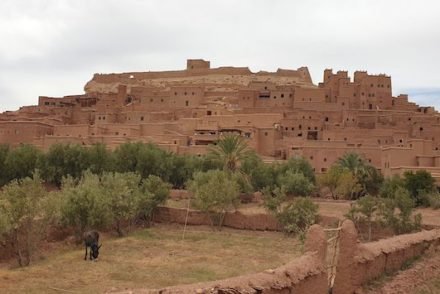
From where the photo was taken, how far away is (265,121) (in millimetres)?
45375

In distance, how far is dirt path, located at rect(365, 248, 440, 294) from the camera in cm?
1104

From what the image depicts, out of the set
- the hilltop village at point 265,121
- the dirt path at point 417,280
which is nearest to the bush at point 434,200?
the hilltop village at point 265,121

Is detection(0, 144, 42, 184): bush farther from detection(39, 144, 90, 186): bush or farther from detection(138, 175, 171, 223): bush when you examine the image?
detection(138, 175, 171, 223): bush

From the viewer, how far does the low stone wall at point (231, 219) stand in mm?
25281

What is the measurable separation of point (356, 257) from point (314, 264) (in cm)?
129

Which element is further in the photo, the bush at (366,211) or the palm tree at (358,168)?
the palm tree at (358,168)

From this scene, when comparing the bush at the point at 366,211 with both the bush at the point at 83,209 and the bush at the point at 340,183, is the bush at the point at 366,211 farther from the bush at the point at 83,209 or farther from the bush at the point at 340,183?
the bush at the point at 340,183

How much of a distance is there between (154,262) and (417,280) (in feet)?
26.8

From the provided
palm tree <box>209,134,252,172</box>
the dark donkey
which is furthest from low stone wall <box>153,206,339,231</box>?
the dark donkey

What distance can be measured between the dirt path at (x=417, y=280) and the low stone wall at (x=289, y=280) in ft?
4.64

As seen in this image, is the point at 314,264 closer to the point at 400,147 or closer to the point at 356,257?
the point at 356,257

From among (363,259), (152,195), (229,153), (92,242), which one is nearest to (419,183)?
(229,153)

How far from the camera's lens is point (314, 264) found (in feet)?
32.3

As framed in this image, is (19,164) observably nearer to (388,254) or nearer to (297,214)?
(297,214)
